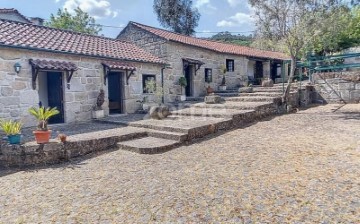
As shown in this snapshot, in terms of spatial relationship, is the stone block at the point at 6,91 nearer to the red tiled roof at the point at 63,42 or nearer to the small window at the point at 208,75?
the red tiled roof at the point at 63,42

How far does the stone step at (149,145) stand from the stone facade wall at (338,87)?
32.9 ft

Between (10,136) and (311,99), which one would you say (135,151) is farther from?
(311,99)

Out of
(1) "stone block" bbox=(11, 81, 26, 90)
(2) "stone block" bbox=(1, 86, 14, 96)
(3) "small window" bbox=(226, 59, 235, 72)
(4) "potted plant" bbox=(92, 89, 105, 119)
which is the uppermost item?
(3) "small window" bbox=(226, 59, 235, 72)

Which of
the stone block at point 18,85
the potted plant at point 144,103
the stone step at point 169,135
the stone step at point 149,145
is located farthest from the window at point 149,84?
the stone block at point 18,85

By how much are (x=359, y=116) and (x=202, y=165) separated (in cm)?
746

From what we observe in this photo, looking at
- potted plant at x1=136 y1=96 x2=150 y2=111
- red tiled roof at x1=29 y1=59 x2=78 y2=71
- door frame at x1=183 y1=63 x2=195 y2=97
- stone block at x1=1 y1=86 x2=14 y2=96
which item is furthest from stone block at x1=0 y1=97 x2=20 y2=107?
door frame at x1=183 y1=63 x2=195 y2=97

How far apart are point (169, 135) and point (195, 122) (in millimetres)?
1508

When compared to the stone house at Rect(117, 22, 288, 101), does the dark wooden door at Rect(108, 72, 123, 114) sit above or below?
below

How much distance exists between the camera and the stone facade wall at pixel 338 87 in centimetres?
1231

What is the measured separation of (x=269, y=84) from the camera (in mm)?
15477

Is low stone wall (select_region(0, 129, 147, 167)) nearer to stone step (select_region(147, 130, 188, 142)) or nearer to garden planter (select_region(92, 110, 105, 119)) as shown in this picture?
stone step (select_region(147, 130, 188, 142))

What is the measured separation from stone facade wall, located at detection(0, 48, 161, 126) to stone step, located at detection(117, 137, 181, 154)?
3948 millimetres

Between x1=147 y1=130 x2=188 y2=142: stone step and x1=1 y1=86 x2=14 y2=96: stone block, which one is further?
x1=1 y1=86 x2=14 y2=96: stone block

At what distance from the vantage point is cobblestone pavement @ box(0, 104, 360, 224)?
3.18 meters
